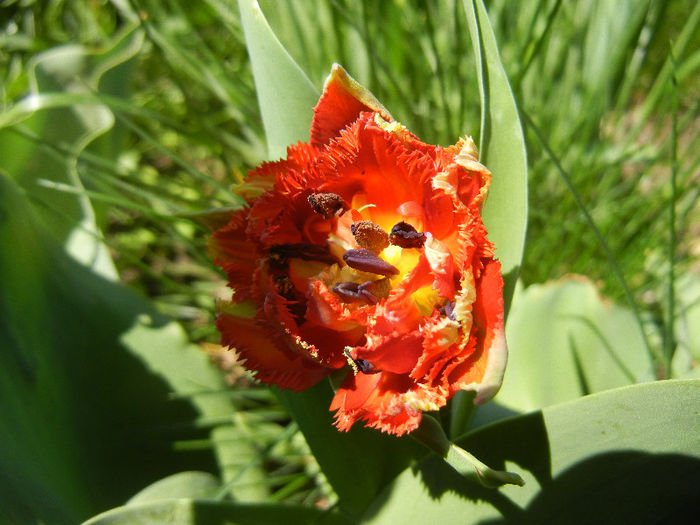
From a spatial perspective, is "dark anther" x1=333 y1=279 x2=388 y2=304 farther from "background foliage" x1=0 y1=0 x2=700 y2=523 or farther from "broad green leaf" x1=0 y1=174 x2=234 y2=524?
"broad green leaf" x1=0 y1=174 x2=234 y2=524

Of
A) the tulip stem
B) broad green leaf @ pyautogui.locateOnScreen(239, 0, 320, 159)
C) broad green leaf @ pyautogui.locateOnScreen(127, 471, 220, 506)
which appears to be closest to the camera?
the tulip stem

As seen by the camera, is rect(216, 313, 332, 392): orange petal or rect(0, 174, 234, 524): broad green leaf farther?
rect(0, 174, 234, 524): broad green leaf

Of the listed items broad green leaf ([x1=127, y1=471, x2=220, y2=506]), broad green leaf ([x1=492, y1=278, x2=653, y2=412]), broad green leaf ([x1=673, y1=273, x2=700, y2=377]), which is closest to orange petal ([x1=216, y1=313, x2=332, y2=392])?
broad green leaf ([x1=127, y1=471, x2=220, y2=506])

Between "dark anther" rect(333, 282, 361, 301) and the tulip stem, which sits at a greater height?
"dark anther" rect(333, 282, 361, 301)

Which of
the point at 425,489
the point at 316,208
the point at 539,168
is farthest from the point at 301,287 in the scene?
the point at 539,168

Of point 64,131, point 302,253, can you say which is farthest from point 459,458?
point 64,131

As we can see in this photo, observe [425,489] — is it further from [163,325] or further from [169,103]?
[169,103]

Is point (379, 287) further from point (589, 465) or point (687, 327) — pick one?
point (687, 327)

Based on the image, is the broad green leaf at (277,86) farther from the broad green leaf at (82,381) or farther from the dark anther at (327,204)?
the broad green leaf at (82,381)
